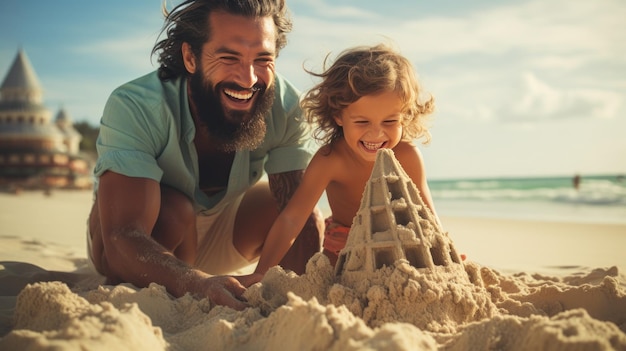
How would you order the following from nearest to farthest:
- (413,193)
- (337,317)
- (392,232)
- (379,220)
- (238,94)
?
(337,317), (392,232), (379,220), (413,193), (238,94)

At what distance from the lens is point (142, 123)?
3521 millimetres

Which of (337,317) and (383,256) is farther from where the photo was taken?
(383,256)

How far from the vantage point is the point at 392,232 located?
2.50m

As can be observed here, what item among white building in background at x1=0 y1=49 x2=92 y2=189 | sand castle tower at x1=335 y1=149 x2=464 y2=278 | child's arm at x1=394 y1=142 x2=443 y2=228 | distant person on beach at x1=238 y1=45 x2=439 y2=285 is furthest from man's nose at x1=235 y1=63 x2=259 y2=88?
white building in background at x1=0 y1=49 x2=92 y2=189

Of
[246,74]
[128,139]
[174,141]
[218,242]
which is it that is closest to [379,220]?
[246,74]

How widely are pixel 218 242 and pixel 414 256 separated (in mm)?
2221

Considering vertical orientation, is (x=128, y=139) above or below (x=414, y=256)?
above

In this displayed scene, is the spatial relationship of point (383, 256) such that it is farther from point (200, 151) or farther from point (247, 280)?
point (200, 151)

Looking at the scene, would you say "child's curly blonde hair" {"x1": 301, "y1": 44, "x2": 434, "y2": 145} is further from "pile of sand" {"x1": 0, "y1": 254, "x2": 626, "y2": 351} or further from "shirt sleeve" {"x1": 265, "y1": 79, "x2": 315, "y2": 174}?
"pile of sand" {"x1": 0, "y1": 254, "x2": 626, "y2": 351}

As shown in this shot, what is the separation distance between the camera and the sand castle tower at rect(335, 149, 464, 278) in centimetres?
248

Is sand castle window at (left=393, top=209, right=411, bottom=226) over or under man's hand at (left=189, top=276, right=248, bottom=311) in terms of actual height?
over

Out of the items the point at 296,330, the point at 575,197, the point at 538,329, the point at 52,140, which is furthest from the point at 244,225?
the point at 52,140

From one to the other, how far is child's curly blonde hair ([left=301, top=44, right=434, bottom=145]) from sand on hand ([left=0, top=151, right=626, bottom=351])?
34.8 inches

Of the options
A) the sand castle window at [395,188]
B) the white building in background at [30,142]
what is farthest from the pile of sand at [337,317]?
the white building in background at [30,142]
